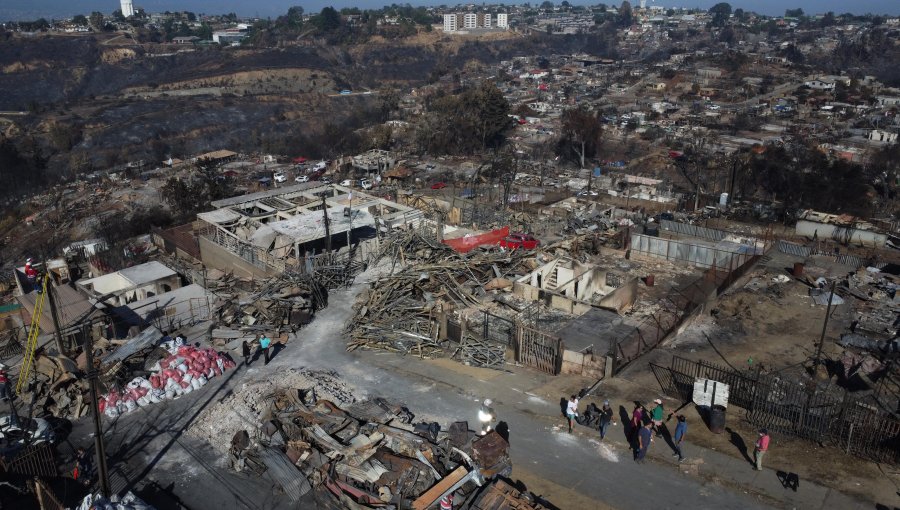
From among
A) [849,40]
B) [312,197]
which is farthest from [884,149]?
[849,40]

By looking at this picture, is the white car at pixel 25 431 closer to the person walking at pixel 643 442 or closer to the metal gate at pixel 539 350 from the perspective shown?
the metal gate at pixel 539 350

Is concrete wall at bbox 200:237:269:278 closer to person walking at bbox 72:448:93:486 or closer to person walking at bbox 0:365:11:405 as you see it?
person walking at bbox 0:365:11:405

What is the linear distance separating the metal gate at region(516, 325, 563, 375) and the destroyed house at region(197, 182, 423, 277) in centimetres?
1001

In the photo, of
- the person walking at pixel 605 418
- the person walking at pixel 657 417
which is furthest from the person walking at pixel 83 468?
the person walking at pixel 657 417

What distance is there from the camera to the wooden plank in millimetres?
12188

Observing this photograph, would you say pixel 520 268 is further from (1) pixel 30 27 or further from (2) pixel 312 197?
(1) pixel 30 27

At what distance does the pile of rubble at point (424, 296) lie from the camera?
19.1 metres

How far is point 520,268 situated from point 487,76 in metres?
101

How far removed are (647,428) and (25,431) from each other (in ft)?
44.3

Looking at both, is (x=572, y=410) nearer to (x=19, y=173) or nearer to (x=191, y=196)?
(x=191, y=196)

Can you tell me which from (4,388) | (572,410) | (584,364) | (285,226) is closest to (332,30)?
(285,226)

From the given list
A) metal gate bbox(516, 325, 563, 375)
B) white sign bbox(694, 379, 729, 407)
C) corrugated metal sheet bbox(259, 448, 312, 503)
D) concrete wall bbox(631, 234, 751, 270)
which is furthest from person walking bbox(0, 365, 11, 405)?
concrete wall bbox(631, 234, 751, 270)

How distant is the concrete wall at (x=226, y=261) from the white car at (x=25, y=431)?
1062 cm

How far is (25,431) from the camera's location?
47.5ft
